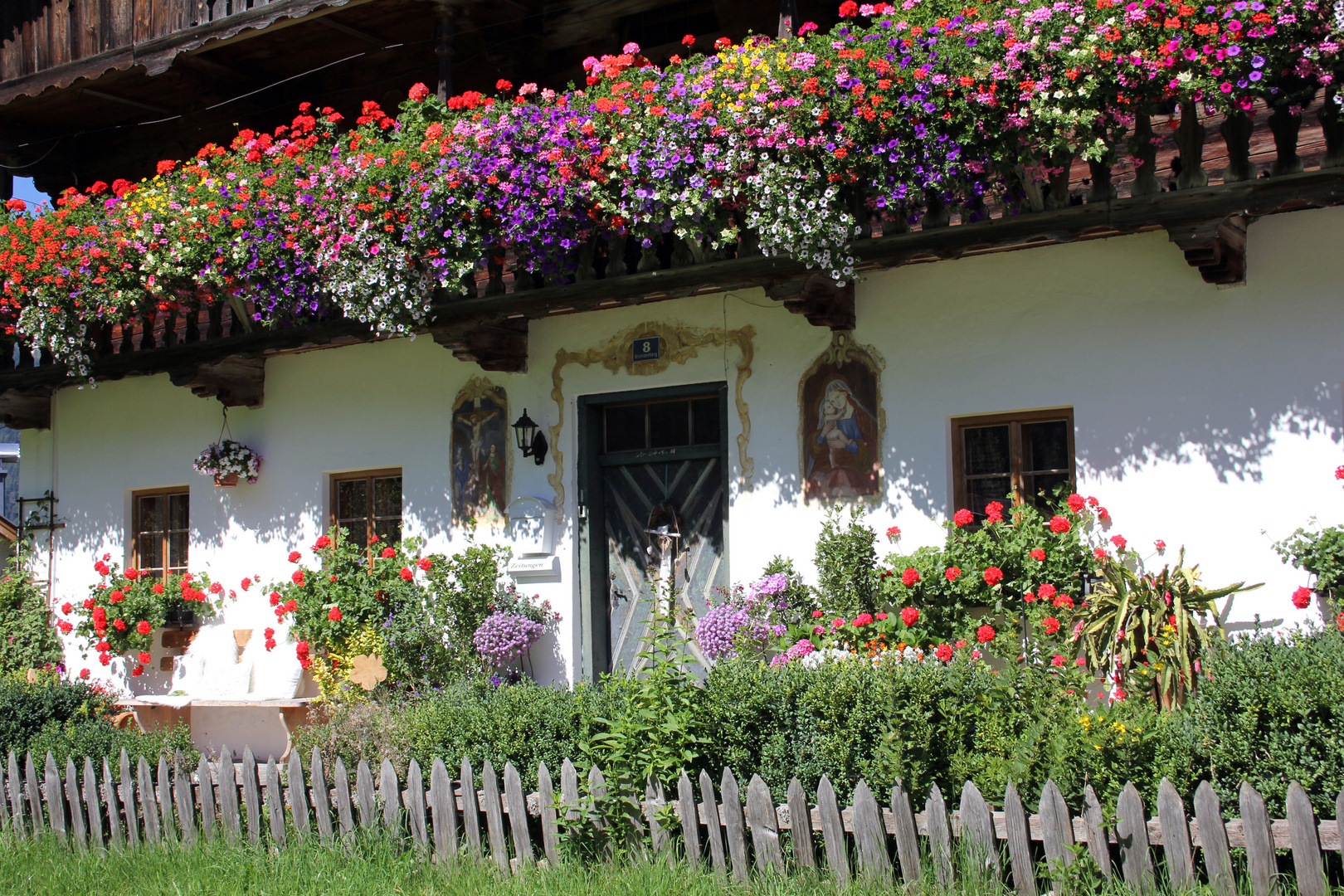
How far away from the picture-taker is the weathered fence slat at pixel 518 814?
515 cm

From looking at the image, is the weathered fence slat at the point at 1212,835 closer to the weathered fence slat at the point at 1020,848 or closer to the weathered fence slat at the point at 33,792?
the weathered fence slat at the point at 1020,848

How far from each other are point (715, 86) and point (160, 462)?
6180 mm

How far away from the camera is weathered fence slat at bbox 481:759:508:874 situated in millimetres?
5195

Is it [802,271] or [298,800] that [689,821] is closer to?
[298,800]

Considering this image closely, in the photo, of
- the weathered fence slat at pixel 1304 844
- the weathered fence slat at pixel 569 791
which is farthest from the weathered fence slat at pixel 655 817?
the weathered fence slat at pixel 1304 844

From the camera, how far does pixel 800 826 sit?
15.4 ft

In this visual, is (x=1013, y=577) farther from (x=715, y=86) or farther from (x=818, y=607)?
(x=715, y=86)

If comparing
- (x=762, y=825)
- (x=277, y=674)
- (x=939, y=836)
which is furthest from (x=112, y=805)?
(x=939, y=836)

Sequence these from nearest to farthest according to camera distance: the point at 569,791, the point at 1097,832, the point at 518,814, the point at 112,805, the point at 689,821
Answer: the point at 1097,832 < the point at 689,821 < the point at 569,791 < the point at 518,814 < the point at 112,805

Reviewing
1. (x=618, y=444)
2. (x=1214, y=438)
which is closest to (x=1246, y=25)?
(x=1214, y=438)

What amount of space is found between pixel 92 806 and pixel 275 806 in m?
1.23

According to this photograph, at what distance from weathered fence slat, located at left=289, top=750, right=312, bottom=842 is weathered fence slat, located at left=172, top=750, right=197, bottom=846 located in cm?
60

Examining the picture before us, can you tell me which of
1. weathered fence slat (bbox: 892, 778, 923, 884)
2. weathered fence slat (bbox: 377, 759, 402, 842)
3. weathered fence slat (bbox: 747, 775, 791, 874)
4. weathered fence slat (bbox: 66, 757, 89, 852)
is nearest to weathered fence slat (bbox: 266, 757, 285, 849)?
weathered fence slat (bbox: 377, 759, 402, 842)

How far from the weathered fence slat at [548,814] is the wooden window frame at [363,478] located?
402 cm
